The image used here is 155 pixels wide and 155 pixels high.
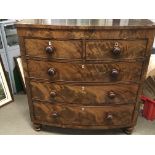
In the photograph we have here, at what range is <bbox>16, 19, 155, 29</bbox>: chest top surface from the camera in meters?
1.23

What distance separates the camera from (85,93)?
Answer: 1.48 meters

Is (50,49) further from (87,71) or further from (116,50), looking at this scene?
(116,50)

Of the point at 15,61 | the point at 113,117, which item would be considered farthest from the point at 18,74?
the point at 113,117

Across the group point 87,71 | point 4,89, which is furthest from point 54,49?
point 4,89

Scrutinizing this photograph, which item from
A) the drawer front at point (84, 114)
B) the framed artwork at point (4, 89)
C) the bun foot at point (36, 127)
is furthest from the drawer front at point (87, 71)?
the framed artwork at point (4, 89)

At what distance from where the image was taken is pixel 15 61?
2203 millimetres

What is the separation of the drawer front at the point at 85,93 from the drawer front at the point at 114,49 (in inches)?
9.5

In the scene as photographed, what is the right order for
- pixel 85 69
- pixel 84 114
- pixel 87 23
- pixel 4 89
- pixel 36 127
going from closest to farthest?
pixel 87 23
pixel 85 69
pixel 84 114
pixel 36 127
pixel 4 89

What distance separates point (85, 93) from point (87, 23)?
1.69 ft

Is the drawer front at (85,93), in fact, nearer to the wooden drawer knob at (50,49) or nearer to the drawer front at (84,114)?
the drawer front at (84,114)

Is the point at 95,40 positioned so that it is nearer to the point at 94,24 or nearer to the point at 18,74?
the point at 94,24

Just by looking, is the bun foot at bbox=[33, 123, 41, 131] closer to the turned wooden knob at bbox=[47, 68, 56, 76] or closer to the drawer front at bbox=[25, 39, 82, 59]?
the turned wooden knob at bbox=[47, 68, 56, 76]

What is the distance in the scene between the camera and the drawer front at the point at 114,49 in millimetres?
1297

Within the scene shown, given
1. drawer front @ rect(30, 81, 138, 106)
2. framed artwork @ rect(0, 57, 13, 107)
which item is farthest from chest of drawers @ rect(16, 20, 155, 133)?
framed artwork @ rect(0, 57, 13, 107)
